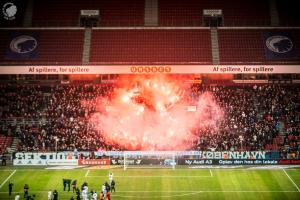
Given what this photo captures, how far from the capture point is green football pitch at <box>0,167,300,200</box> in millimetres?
37406

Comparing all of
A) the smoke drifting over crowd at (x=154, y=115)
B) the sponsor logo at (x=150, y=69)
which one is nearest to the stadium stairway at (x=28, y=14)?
the smoke drifting over crowd at (x=154, y=115)

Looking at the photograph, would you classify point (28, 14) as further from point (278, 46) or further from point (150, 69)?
point (278, 46)

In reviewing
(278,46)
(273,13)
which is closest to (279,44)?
(278,46)

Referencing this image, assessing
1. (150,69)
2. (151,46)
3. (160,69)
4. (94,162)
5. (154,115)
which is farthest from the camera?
(151,46)

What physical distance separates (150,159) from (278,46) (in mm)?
19441

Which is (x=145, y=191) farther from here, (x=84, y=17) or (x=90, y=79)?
(x=84, y=17)

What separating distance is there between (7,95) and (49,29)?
8807 mm

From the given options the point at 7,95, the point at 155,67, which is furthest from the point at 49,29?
the point at 155,67

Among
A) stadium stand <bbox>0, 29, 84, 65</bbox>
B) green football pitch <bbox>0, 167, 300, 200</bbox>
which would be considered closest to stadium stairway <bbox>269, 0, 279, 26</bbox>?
green football pitch <bbox>0, 167, 300, 200</bbox>

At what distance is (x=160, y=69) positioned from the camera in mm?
50844

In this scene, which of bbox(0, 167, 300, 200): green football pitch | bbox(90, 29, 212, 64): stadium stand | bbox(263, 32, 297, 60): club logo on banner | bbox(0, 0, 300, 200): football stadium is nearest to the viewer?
bbox(0, 167, 300, 200): green football pitch

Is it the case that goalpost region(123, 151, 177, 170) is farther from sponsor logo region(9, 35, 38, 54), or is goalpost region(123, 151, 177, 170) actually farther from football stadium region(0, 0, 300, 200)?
sponsor logo region(9, 35, 38, 54)

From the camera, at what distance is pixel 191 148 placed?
45.8 m

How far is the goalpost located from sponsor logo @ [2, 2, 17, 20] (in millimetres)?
22431
